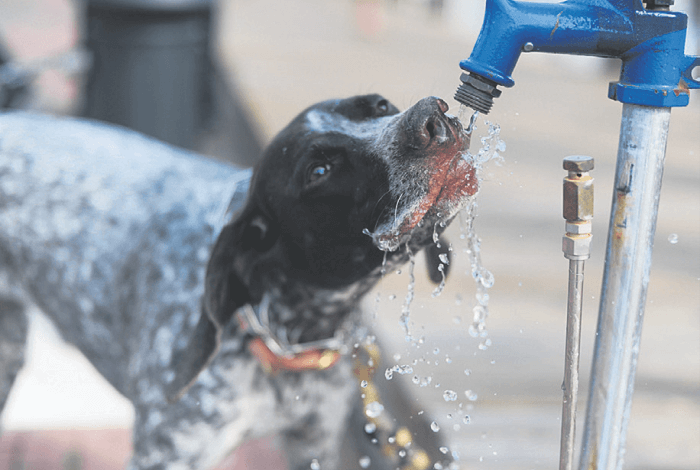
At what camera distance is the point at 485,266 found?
351 cm

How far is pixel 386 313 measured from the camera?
3090 mm

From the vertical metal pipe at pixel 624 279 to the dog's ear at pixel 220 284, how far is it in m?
0.89

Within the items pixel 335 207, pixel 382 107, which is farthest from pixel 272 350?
pixel 382 107

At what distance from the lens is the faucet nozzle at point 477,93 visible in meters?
1.21

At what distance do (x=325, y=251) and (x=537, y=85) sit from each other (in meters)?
5.58

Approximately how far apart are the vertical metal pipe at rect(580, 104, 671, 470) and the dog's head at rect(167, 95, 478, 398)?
0.30m

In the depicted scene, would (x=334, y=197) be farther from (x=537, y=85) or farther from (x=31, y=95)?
(x=537, y=85)

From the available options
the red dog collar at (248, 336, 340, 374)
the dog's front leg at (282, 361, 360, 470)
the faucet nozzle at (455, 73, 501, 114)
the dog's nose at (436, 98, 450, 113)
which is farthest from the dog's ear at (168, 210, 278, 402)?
the faucet nozzle at (455, 73, 501, 114)

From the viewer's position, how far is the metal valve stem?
4.27 ft

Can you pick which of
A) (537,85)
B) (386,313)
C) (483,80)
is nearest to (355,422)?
(386,313)

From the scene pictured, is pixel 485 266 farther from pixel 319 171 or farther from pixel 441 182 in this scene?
pixel 441 182

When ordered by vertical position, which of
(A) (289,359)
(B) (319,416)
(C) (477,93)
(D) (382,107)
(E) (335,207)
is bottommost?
(B) (319,416)

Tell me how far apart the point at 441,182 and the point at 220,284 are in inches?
27.8

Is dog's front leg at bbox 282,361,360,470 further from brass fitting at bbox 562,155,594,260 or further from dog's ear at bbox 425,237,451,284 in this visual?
brass fitting at bbox 562,155,594,260
